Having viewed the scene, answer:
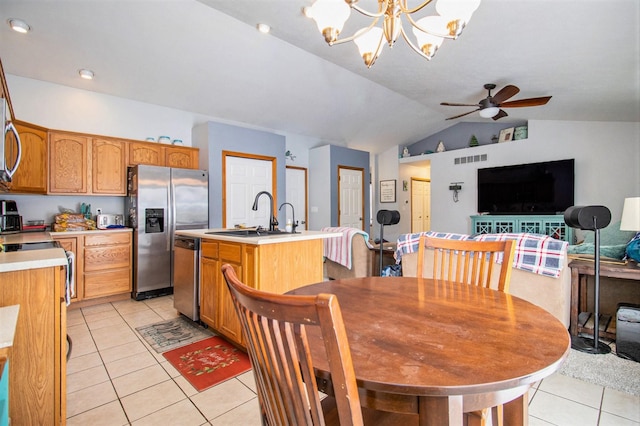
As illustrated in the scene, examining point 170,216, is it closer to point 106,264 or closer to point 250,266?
point 106,264

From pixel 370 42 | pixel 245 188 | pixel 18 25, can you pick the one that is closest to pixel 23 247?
pixel 18 25

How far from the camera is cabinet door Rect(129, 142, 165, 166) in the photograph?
4133mm

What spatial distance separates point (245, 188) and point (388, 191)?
14.0 feet

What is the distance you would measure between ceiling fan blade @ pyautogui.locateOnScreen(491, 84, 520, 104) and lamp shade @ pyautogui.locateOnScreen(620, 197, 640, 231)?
5.83 feet

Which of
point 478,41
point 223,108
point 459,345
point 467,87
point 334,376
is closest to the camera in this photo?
point 334,376

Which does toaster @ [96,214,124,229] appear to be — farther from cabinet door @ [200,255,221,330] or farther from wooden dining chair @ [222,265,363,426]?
wooden dining chair @ [222,265,363,426]

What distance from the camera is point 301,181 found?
6.59 meters

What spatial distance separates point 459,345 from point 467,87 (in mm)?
4475

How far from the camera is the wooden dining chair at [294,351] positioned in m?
0.52

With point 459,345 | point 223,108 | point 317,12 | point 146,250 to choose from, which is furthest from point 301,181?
point 459,345

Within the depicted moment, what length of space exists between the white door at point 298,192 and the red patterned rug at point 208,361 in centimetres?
394

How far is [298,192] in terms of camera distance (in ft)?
21.3

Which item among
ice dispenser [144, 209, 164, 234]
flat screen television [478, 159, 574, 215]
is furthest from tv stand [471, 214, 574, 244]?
ice dispenser [144, 209, 164, 234]

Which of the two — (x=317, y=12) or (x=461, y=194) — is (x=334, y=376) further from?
(x=461, y=194)
